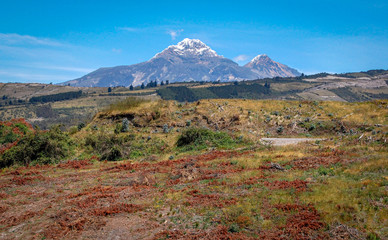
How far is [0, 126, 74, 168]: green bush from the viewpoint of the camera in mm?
21516

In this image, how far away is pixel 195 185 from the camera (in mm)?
14008

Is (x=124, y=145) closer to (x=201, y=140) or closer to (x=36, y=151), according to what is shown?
(x=36, y=151)

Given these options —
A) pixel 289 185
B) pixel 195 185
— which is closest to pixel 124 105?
pixel 195 185

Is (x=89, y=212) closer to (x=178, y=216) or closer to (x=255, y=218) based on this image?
(x=178, y=216)

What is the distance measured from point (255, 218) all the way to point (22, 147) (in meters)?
22.5

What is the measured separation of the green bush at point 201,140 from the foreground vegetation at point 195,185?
115mm

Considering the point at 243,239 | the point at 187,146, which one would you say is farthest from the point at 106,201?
the point at 187,146

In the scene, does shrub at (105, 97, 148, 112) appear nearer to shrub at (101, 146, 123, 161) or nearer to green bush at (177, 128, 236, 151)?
shrub at (101, 146, 123, 161)

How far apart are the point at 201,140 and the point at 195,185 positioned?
38.5 ft

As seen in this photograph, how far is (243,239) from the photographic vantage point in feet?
26.3

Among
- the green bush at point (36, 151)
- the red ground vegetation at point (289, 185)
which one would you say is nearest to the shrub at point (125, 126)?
the green bush at point (36, 151)

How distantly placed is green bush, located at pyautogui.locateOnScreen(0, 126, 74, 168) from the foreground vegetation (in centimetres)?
10

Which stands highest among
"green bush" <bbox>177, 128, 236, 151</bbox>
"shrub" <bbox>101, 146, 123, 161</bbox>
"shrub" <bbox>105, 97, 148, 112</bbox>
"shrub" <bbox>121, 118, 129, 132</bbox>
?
"shrub" <bbox>105, 97, 148, 112</bbox>

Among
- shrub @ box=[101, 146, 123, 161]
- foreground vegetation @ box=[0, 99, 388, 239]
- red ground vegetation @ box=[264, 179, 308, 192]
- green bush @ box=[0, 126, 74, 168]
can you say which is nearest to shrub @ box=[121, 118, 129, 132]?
foreground vegetation @ box=[0, 99, 388, 239]
